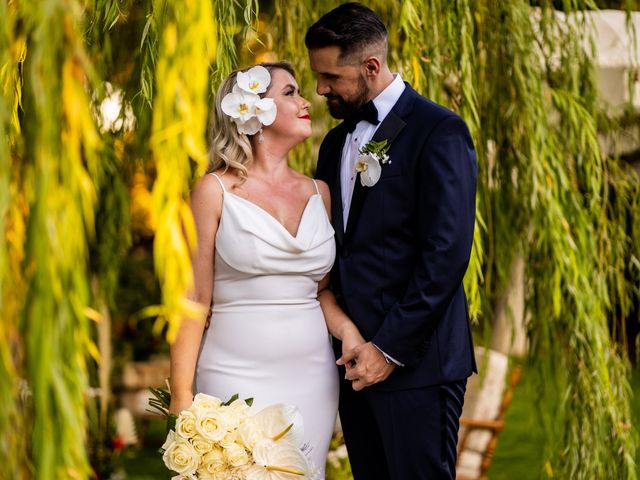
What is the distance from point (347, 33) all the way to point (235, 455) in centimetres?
110

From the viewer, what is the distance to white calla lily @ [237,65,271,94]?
2.78 meters

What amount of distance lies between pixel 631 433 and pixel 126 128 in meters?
2.17

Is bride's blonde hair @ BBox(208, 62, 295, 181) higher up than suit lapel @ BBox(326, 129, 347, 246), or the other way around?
bride's blonde hair @ BBox(208, 62, 295, 181)

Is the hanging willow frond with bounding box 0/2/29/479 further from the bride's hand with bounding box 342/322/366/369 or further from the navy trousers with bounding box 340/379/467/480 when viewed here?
the navy trousers with bounding box 340/379/467/480

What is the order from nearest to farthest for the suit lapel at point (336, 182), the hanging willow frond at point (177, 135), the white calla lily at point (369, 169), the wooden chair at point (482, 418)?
the hanging willow frond at point (177, 135)
the white calla lily at point (369, 169)
the suit lapel at point (336, 182)
the wooden chair at point (482, 418)

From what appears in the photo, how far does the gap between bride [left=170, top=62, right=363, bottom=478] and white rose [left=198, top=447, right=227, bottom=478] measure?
9.9 inches

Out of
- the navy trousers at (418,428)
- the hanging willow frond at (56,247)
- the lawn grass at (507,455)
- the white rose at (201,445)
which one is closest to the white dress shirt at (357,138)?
the navy trousers at (418,428)

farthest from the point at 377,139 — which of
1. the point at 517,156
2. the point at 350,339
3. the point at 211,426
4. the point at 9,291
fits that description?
the point at 9,291

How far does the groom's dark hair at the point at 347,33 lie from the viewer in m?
2.70

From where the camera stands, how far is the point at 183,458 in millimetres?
2471

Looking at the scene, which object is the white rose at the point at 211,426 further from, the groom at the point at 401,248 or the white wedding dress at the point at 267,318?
the groom at the point at 401,248

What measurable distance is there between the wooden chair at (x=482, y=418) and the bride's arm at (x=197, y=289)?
2.64 metres

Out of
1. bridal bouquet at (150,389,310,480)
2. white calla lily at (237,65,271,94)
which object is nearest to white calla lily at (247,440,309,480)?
bridal bouquet at (150,389,310,480)

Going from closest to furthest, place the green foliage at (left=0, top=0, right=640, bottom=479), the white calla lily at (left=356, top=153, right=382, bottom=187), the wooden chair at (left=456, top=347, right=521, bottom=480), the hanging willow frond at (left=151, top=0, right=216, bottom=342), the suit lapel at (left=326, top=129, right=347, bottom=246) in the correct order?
the hanging willow frond at (left=151, top=0, right=216, bottom=342) < the white calla lily at (left=356, top=153, right=382, bottom=187) < the suit lapel at (left=326, top=129, right=347, bottom=246) < the green foliage at (left=0, top=0, right=640, bottom=479) < the wooden chair at (left=456, top=347, right=521, bottom=480)
